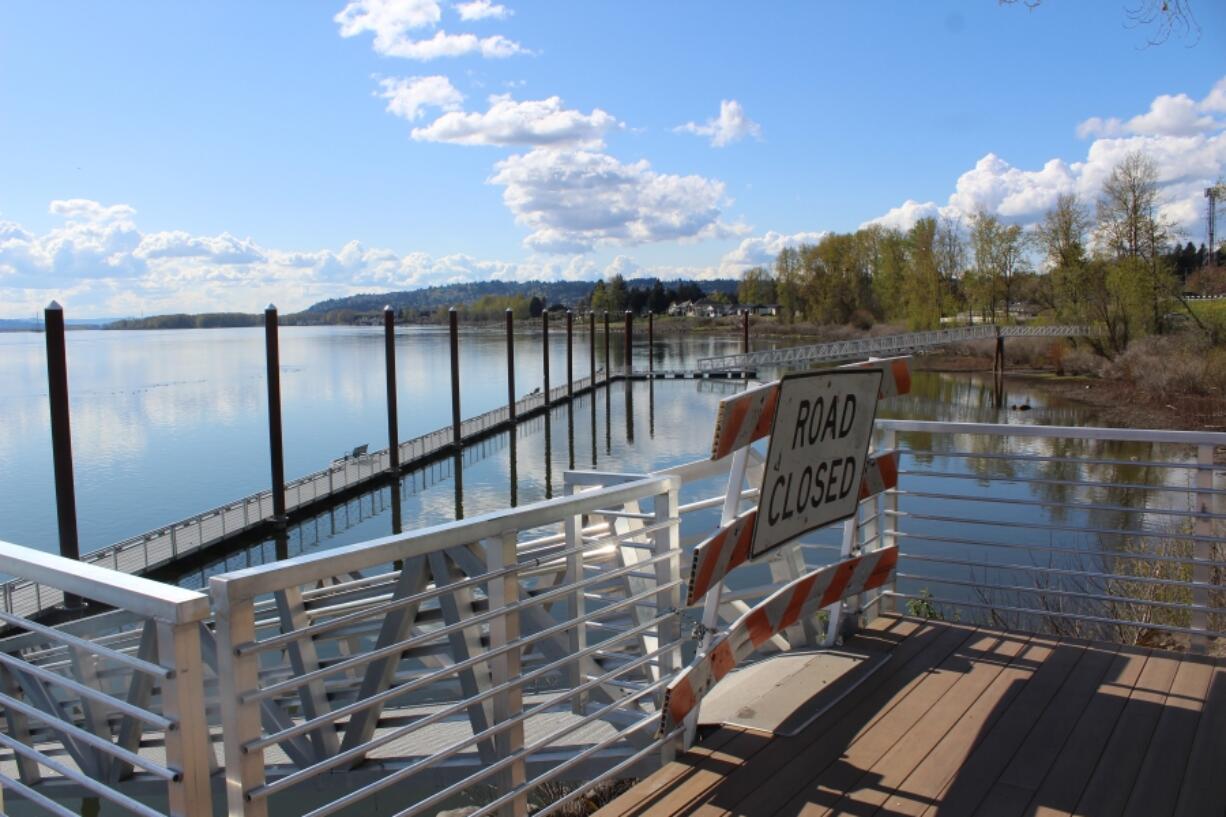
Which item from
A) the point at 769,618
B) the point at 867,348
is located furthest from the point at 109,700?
the point at 867,348

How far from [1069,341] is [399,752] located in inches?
1966

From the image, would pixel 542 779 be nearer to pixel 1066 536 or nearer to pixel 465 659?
pixel 465 659

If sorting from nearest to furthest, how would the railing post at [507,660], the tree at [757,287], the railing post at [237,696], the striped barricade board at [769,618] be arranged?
the railing post at [237,696]
the railing post at [507,660]
the striped barricade board at [769,618]
the tree at [757,287]

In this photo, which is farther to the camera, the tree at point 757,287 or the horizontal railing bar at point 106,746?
the tree at point 757,287

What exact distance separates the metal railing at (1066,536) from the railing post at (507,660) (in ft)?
7.61

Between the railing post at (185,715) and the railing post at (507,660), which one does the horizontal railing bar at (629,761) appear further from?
the railing post at (185,715)

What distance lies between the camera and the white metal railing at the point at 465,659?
Answer: 1.80 meters

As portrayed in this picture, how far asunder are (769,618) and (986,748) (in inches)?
34.5

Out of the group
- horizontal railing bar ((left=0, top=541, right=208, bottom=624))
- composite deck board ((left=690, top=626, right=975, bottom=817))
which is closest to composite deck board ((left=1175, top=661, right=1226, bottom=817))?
composite deck board ((left=690, top=626, right=975, bottom=817))

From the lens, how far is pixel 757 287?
12600 centimetres

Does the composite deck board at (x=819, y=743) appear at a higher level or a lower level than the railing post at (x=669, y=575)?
lower

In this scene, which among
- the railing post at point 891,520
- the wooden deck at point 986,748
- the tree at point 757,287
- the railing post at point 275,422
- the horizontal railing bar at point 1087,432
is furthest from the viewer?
the tree at point 757,287

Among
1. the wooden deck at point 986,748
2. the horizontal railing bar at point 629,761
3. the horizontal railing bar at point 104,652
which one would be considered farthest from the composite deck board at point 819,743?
the horizontal railing bar at point 104,652

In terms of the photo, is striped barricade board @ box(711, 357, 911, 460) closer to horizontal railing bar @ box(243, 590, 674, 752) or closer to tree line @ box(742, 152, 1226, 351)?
horizontal railing bar @ box(243, 590, 674, 752)
